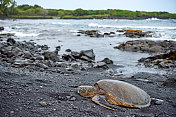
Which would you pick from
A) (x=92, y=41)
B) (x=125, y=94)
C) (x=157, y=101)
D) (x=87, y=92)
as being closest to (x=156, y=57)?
(x=157, y=101)

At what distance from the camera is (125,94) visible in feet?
12.5

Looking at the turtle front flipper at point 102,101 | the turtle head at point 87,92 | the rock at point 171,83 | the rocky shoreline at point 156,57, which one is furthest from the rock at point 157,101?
the rocky shoreline at point 156,57

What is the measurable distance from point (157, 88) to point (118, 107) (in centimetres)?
221

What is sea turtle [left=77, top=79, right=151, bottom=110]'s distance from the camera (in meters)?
3.69

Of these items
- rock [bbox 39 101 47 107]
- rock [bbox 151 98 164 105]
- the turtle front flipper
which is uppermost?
rock [bbox 39 101 47 107]

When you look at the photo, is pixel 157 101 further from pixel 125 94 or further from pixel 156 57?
pixel 156 57

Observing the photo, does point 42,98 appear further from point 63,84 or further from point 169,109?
point 169,109

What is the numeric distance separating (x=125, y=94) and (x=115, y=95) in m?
0.23

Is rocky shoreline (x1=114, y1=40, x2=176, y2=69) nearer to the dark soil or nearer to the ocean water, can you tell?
the ocean water

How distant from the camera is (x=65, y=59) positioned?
9.90 metres

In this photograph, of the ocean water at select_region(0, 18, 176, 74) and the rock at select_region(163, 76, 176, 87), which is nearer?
the rock at select_region(163, 76, 176, 87)

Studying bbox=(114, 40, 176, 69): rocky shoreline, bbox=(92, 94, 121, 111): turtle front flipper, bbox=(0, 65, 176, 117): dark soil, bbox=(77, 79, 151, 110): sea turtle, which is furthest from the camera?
bbox=(114, 40, 176, 69): rocky shoreline

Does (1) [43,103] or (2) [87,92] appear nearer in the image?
(1) [43,103]

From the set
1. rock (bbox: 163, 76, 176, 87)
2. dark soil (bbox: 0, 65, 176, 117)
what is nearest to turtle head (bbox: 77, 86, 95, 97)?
dark soil (bbox: 0, 65, 176, 117)
